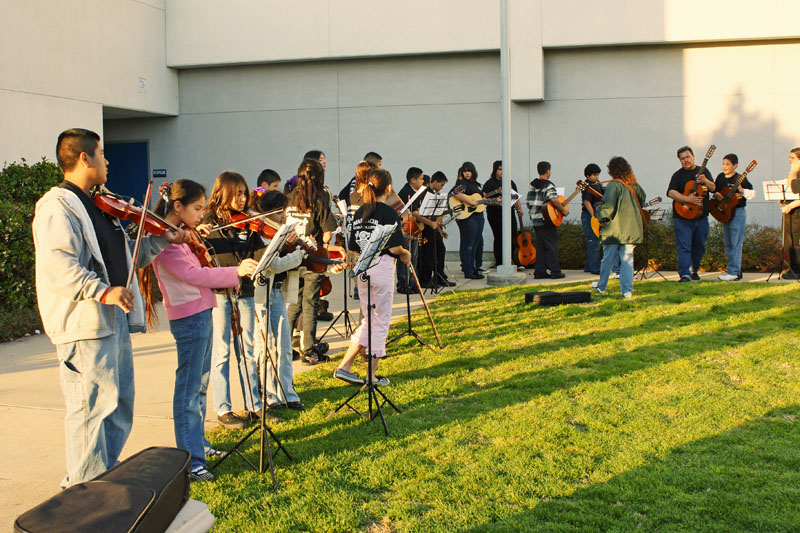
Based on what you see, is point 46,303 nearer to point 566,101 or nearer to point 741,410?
point 741,410

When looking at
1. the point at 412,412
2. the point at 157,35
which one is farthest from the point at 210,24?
the point at 412,412

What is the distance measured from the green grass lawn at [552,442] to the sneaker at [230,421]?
14 centimetres

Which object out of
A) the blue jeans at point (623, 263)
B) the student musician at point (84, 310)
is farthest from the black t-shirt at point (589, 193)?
the student musician at point (84, 310)

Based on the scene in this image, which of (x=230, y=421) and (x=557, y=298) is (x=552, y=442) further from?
(x=557, y=298)

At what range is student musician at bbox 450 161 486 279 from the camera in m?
14.4

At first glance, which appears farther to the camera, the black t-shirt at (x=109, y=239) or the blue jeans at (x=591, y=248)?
the blue jeans at (x=591, y=248)

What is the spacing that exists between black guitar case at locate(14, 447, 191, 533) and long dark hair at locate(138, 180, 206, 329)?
202 cm

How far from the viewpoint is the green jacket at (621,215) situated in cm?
1116

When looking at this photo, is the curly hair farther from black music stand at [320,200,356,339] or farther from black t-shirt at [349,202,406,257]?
black t-shirt at [349,202,406,257]

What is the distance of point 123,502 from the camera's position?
2730mm

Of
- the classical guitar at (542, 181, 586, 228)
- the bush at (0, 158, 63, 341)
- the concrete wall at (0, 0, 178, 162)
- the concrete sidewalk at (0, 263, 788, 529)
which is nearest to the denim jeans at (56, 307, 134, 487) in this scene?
the concrete sidewalk at (0, 263, 788, 529)

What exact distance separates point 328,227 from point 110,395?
13.8ft

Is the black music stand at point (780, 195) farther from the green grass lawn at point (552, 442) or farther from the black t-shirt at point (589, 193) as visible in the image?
the green grass lawn at point (552, 442)

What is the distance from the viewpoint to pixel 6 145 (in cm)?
1431
